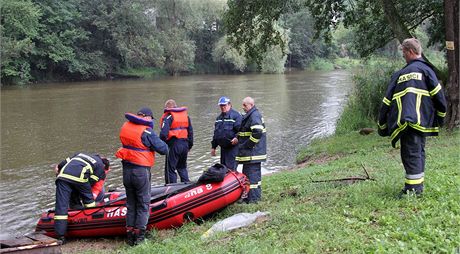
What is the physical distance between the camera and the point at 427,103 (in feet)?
16.7

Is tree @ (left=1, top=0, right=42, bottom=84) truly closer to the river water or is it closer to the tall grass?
the river water

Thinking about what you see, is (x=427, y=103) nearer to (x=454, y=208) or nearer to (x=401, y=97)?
(x=401, y=97)

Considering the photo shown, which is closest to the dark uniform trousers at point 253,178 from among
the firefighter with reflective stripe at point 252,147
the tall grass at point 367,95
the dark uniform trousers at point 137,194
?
the firefighter with reflective stripe at point 252,147

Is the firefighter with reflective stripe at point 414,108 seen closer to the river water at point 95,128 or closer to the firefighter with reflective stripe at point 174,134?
the firefighter with reflective stripe at point 174,134

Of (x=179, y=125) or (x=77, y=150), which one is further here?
(x=77, y=150)

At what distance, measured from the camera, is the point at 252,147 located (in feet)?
23.3

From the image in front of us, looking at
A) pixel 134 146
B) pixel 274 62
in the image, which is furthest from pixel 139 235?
pixel 274 62

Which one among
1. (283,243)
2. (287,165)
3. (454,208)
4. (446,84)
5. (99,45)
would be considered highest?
(99,45)

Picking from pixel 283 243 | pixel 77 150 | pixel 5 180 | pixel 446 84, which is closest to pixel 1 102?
pixel 77 150

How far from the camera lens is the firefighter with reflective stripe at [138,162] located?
621 centimetres

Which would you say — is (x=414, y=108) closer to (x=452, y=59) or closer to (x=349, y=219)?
(x=349, y=219)

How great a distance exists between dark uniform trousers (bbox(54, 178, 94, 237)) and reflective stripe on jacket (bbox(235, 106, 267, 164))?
2.38 meters

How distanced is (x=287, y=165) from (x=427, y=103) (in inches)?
313

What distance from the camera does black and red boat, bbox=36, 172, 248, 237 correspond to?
6629 mm
